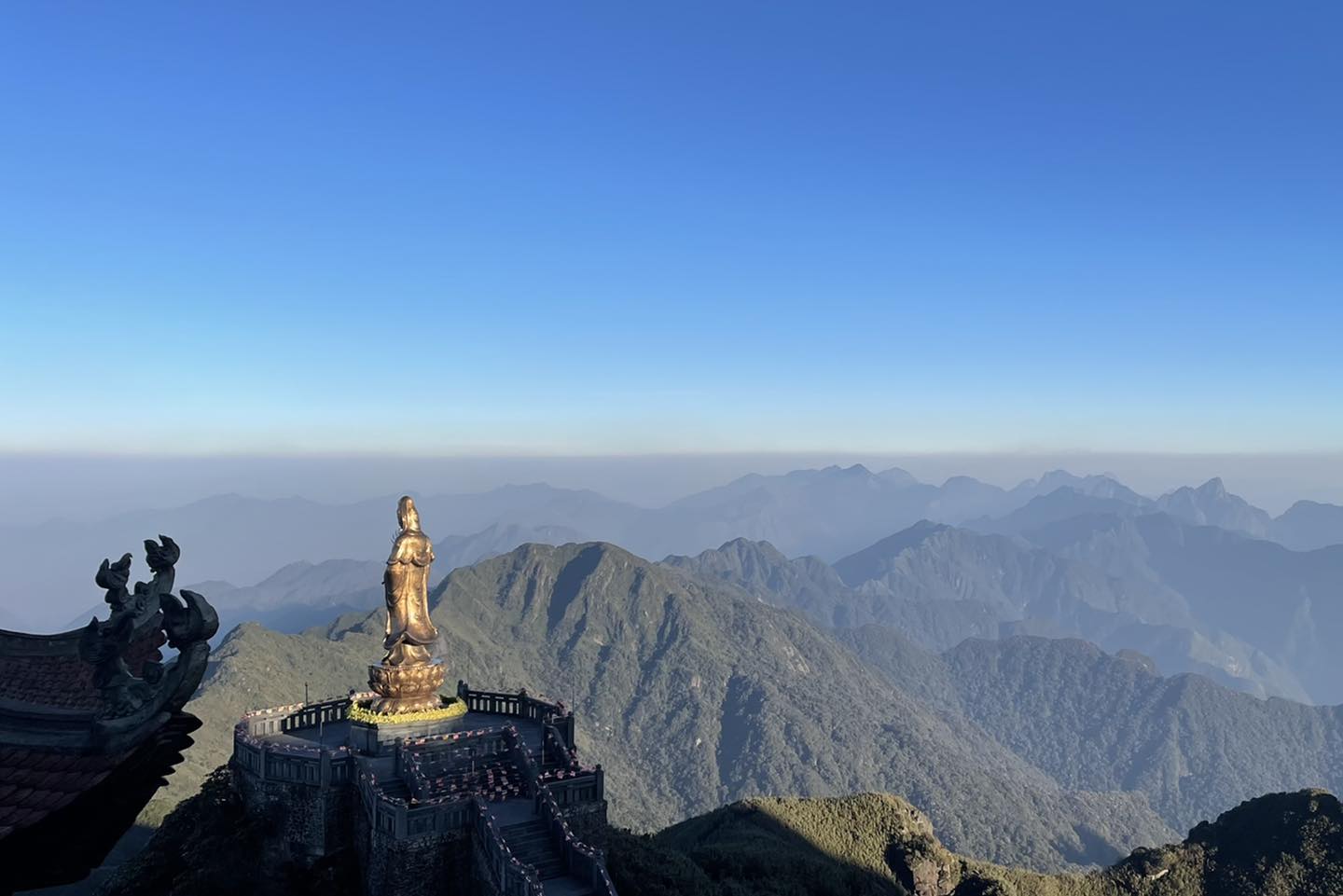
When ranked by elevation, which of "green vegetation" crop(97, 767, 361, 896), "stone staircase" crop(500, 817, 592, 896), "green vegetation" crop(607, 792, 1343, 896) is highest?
"stone staircase" crop(500, 817, 592, 896)

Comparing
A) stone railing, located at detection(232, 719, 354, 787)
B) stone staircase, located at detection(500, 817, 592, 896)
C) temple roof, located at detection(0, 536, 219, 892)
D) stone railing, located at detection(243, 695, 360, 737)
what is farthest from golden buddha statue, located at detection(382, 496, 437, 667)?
temple roof, located at detection(0, 536, 219, 892)

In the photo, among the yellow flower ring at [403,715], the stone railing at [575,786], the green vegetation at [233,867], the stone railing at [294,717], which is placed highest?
the yellow flower ring at [403,715]

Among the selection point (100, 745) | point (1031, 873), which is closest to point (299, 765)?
point (100, 745)

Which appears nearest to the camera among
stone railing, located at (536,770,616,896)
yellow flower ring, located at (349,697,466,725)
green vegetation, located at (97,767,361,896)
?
stone railing, located at (536,770,616,896)

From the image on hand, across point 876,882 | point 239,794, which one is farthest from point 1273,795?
point 239,794

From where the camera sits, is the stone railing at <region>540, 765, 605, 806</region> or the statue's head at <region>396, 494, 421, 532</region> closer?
the stone railing at <region>540, 765, 605, 806</region>

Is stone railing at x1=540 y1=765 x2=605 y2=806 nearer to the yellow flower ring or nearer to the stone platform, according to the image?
the stone platform

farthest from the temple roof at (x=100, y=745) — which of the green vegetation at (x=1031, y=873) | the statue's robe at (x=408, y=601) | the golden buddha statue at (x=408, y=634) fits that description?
the green vegetation at (x=1031, y=873)

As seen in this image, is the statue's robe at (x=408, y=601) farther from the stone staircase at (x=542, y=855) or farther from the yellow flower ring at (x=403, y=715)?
the stone staircase at (x=542, y=855)
